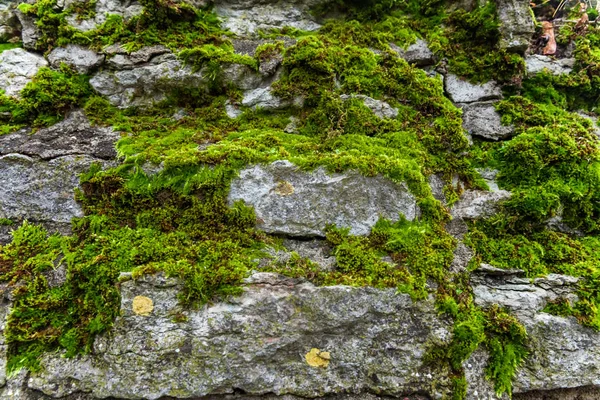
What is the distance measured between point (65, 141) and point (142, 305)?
2.78 metres

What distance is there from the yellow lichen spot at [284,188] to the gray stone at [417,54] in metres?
3.21

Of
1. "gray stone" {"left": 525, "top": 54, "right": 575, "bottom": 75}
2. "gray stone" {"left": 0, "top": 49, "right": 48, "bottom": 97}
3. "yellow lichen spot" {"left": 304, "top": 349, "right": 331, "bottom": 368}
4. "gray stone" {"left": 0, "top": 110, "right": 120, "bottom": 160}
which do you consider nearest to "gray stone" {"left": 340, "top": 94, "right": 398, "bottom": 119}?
"gray stone" {"left": 525, "top": 54, "right": 575, "bottom": 75}

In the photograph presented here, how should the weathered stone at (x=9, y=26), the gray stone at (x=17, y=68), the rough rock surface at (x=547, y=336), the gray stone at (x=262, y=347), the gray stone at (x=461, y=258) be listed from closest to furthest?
the gray stone at (x=262, y=347)
the rough rock surface at (x=547, y=336)
the gray stone at (x=461, y=258)
the gray stone at (x=17, y=68)
the weathered stone at (x=9, y=26)

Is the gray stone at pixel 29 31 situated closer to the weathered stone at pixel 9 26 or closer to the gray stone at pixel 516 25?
the weathered stone at pixel 9 26

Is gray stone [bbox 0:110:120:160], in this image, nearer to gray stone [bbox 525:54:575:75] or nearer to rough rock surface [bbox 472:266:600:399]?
rough rock surface [bbox 472:266:600:399]

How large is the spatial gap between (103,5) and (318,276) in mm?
5603

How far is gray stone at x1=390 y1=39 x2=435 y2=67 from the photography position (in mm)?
5645

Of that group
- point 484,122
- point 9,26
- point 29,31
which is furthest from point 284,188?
point 9,26

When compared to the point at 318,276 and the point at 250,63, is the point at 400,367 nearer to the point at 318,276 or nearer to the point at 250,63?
the point at 318,276

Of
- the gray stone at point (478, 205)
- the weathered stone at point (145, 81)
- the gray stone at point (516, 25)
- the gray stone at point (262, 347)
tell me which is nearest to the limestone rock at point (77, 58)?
the weathered stone at point (145, 81)

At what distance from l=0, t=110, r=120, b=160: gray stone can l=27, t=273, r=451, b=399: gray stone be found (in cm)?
217

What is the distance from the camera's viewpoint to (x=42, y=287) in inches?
146

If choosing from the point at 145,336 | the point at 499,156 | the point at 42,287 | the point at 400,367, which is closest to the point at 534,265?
the point at 499,156

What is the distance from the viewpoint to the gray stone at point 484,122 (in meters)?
5.07
